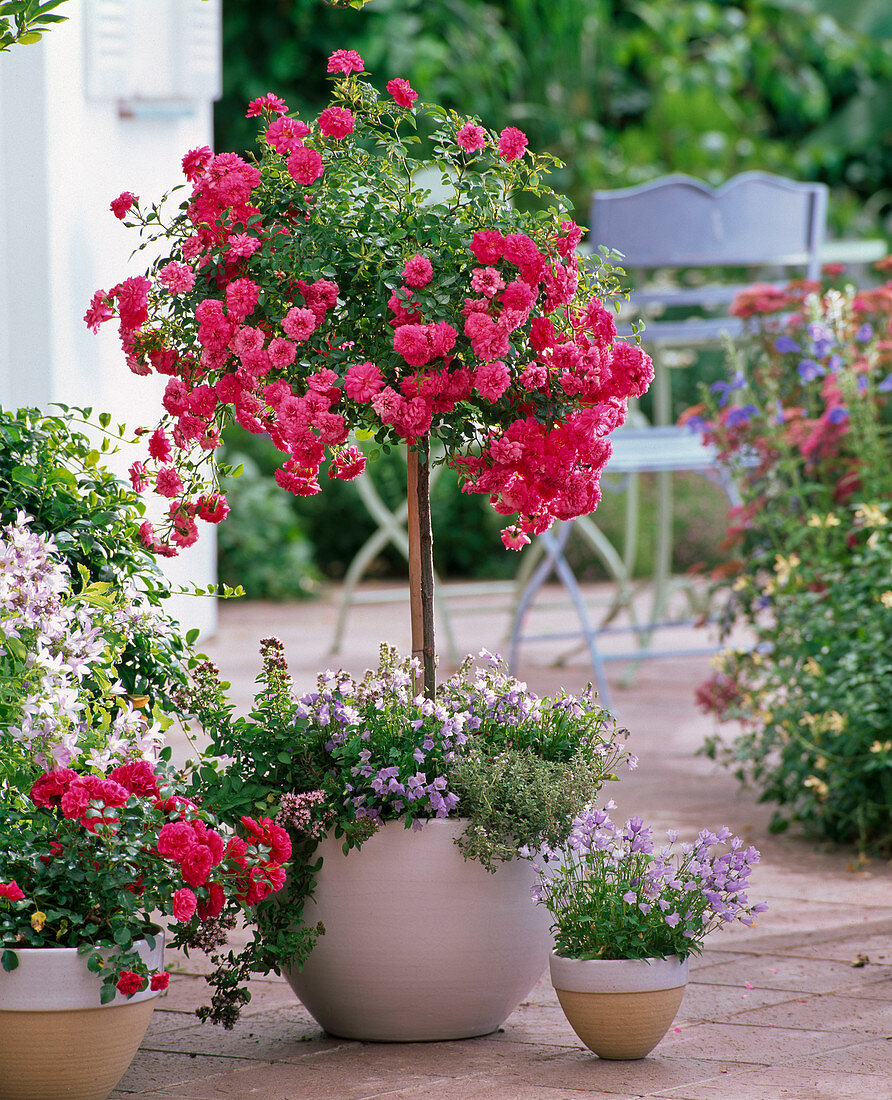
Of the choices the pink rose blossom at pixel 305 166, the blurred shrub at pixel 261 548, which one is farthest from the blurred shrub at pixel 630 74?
the pink rose blossom at pixel 305 166

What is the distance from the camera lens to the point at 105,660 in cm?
296

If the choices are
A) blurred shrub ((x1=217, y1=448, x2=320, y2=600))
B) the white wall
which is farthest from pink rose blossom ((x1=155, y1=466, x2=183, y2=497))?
Result: blurred shrub ((x1=217, y1=448, x2=320, y2=600))

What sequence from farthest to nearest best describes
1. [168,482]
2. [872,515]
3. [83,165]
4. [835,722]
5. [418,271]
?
[83,165]
[872,515]
[835,722]
[168,482]
[418,271]

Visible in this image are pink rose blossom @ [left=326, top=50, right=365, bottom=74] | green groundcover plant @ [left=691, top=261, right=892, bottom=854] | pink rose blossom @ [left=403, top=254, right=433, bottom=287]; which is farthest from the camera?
green groundcover plant @ [left=691, top=261, right=892, bottom=854]

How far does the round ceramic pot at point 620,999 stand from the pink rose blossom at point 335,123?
147cm

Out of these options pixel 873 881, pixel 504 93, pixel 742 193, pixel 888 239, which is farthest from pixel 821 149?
pixel 873 881

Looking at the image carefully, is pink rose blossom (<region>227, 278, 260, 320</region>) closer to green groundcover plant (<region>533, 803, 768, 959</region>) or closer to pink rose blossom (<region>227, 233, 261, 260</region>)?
pink rose blossom (<region>227, 233, 261, 260</region>)

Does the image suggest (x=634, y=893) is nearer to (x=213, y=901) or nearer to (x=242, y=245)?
(x=213, y=901)

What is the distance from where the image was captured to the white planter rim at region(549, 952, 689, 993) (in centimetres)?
269

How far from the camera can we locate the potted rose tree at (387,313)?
2.68 m

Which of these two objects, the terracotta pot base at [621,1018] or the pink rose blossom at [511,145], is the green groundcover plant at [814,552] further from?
the pink rose blossom at [511,145]

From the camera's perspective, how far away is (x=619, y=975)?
8.80 feet

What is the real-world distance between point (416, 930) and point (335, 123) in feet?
4.58

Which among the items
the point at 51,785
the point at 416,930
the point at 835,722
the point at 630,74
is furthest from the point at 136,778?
the point at 630,74
